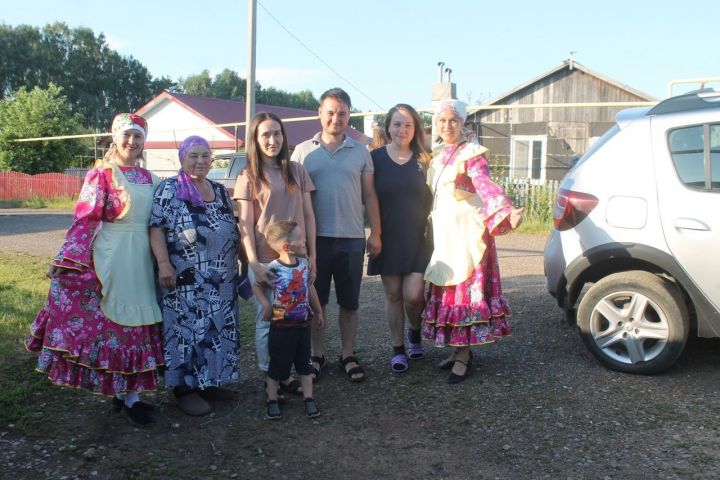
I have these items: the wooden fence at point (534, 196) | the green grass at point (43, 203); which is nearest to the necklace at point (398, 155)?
the wooden fence at point (534, 196)

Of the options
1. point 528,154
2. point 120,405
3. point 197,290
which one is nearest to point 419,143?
point 197,290

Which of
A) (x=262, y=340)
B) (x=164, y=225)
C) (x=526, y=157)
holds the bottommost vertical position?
(x=262, y=340)

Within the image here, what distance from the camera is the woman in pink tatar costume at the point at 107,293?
3.65 metres

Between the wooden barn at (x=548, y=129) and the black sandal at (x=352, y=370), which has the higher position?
the wooden barn at (x=548, y=129)

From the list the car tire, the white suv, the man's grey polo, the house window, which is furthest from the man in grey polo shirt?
the house window

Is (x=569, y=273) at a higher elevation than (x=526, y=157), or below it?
below

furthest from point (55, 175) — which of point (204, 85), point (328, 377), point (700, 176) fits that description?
point (204, 85)

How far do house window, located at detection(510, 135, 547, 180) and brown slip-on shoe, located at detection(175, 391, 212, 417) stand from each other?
15.1m

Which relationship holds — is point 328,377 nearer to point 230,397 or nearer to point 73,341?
point 230,397

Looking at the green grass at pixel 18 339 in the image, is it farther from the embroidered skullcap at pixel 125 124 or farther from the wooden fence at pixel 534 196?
the wooden fence at pixel 534 196

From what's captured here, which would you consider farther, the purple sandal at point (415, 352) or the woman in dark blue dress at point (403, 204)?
the purple sandal at point (415, 352)

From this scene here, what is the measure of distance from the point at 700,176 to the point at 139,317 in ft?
12.0

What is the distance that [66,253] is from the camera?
364 centimetres

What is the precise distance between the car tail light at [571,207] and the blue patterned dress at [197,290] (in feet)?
7.65
